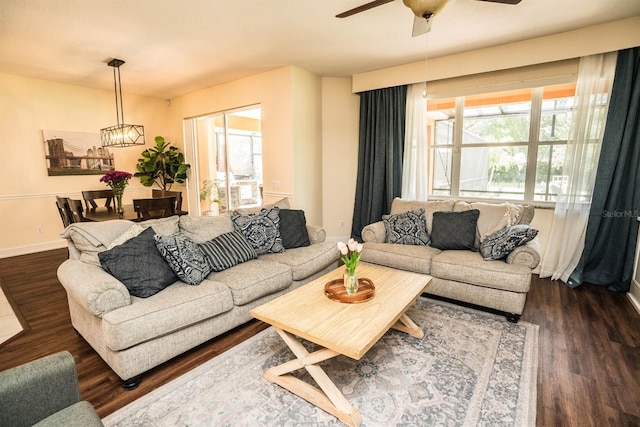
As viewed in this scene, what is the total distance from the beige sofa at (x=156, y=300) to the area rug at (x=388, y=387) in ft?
0.76

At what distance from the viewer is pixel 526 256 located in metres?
2.75

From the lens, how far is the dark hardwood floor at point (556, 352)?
178cm

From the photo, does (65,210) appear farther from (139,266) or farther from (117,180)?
(139,266)

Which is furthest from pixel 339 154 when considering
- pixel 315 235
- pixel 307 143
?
pixel 315 235

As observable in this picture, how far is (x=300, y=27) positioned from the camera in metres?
3.17

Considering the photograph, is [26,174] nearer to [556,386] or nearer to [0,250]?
[0,250]

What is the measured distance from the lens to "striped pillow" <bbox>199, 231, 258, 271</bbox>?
2715mm

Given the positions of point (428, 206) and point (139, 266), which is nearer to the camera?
point (139, 266)

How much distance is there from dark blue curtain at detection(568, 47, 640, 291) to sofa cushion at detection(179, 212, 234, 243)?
3.77 metres

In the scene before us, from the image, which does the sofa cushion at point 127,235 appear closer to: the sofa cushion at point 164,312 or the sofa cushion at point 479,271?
the sofa cushion at point 164,312

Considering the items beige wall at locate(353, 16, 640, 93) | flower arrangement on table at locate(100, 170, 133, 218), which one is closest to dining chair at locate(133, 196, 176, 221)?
flower arrangement on table at locate(100, 170, 133, 218)

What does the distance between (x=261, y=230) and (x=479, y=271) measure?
6.78 ft

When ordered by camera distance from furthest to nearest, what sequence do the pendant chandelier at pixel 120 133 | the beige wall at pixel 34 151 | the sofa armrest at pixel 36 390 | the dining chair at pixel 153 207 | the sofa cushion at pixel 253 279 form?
1. the beige wall at pixel 34 151
2. the pendant chandelier at pixel 120 133
3. the dining chair at pixel 153 207
4. the sofa cushion at pixel 253 279
5. the sofa armrest at pixel 36 390

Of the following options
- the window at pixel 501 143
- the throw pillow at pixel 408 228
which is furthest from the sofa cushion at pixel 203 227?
the window at pixel 501 143
